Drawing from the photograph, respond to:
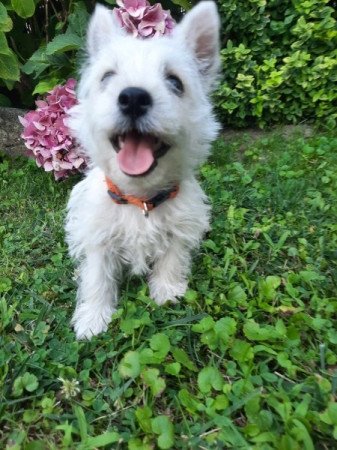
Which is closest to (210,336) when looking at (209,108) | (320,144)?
(209,108)

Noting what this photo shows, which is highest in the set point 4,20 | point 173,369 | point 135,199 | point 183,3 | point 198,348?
point 4,20

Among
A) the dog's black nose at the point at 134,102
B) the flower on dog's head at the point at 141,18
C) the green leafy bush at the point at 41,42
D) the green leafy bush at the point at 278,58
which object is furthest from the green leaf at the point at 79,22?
the dog's black nose at the point at 134,102

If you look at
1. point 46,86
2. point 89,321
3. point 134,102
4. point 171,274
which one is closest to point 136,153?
point 134,102

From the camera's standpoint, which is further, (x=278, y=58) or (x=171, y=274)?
(x=278, y=58)

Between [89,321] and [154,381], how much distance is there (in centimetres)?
68

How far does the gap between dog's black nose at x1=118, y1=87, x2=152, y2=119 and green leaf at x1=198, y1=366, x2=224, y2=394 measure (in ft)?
4.13

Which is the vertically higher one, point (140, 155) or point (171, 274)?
point (140, 155)

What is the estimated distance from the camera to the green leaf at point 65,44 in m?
4.04

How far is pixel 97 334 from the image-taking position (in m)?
2.47

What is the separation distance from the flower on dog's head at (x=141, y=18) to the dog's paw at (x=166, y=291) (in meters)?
2.27

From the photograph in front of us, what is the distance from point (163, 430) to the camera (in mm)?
1798

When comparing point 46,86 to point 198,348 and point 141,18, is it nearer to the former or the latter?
point 141,18

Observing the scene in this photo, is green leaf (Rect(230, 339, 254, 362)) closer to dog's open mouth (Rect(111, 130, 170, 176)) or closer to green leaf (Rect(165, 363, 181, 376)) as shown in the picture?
green leaf (Rect(165, 363, 181, 376))

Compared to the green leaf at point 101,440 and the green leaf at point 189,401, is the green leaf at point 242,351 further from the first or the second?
the green leaf at point 101,440
